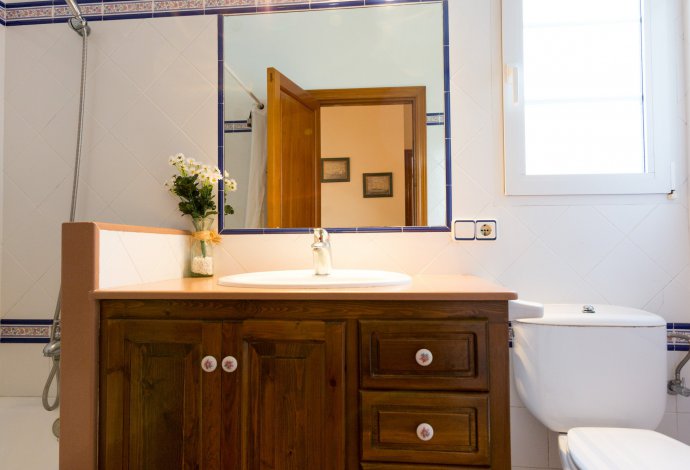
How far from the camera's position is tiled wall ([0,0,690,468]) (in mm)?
1505

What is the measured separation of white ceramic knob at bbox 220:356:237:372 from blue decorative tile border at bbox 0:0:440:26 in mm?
1319

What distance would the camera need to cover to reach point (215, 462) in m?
1.08

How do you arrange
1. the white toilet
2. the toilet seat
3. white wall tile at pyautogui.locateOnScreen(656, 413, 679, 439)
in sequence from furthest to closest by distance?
white wall tile at pyautogui.locateOnScreen(656, 413, 679, 439), the white toilet, the toilet seat

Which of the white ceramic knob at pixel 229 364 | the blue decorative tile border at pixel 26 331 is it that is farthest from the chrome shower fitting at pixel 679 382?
the blue decorative tile border at pixel 26 331

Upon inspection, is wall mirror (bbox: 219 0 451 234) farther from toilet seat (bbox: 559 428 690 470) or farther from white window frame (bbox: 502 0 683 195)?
toilet seat (bbox: 559 428 690 470)

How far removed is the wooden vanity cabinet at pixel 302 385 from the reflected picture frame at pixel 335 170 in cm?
63

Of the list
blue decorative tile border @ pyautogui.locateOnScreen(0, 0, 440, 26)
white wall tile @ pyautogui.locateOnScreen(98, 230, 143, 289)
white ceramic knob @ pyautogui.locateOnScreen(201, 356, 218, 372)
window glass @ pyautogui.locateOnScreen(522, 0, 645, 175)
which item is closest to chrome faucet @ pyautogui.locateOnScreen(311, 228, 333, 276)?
white ceramic knob @ pyautogui.locateOnScreen(201, 356, 218, 372)

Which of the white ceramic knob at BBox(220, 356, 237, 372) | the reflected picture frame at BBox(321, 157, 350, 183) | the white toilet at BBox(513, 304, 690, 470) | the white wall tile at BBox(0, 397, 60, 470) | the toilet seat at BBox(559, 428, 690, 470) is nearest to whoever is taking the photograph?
the toilet seat at BBox(559, 428, 690, 470)

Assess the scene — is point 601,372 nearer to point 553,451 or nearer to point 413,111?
point 553,451

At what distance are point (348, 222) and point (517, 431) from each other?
95cm

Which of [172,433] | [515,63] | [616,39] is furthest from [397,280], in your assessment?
[616,39]

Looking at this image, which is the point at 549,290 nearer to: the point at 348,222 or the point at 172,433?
the point at 348,222

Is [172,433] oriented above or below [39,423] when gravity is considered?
above

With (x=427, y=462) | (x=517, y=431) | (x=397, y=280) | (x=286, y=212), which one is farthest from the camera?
(x=286, y=212)
